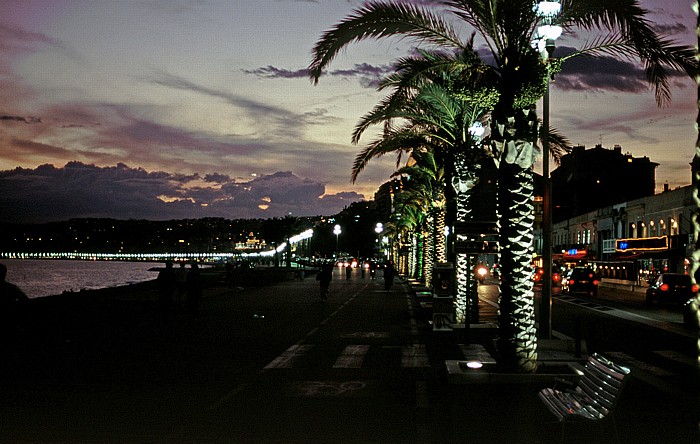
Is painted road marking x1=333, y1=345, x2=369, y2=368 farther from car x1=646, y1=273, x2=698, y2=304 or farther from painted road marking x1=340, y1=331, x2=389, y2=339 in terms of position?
car x1=646, y1=273, x2=698, y2=304

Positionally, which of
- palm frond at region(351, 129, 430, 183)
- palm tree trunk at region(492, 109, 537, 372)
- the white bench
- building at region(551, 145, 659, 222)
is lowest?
the white bench

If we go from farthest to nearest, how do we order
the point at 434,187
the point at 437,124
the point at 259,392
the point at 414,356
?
the point at 434,187
the point at 437,124
the point at 414,356
the point at 259,392

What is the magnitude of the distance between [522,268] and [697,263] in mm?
10284

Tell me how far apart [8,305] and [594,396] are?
14002mm

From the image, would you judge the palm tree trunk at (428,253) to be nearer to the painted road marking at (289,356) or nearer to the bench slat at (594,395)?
the painted road marking at (289,356)

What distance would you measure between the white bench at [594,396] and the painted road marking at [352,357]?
6744 mm

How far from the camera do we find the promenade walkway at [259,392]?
946cm

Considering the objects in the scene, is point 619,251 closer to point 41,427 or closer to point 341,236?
point 41,427

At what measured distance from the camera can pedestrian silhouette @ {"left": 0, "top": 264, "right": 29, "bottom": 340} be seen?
709 inches

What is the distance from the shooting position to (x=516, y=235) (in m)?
14.1

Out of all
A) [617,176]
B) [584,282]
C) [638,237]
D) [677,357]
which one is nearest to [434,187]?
[584,282]

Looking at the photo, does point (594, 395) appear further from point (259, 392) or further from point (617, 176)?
point (617, 176)

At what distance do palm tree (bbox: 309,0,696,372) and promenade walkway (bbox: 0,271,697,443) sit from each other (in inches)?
48.1

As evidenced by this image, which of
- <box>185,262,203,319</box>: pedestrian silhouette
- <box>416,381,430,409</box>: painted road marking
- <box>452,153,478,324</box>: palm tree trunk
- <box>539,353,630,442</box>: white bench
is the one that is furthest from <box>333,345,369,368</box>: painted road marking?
<box>185,262,203,319</box>: pedestrian silhouette
